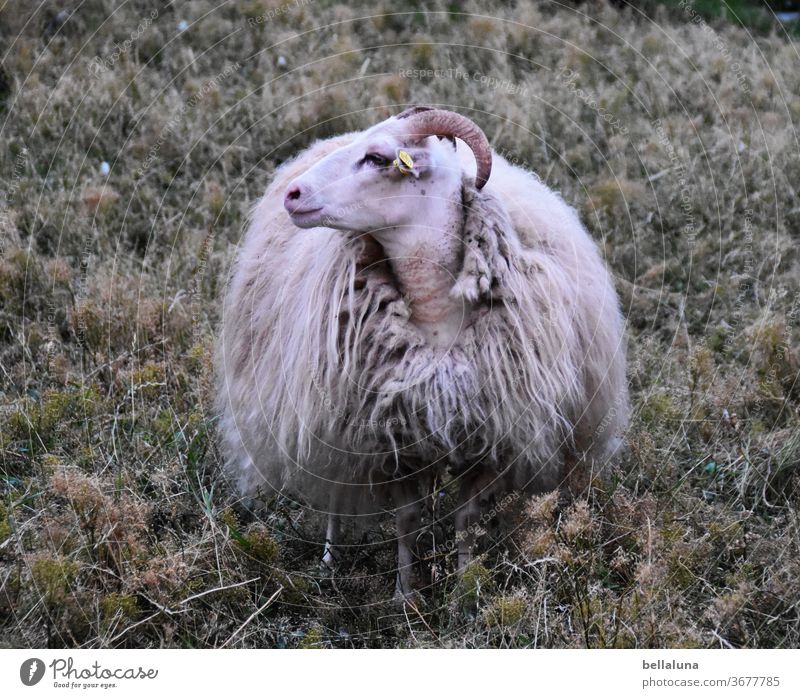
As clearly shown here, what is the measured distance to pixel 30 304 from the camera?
23.9ft

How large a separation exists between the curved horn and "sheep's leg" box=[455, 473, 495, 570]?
136 centimetres

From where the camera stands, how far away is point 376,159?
4531 mm

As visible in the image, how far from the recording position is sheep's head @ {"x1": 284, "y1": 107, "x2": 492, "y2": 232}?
14.6ft

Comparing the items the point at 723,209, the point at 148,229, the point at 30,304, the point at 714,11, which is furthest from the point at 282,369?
the point at 714,11

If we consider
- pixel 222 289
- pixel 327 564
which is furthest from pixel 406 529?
pixel 222 289

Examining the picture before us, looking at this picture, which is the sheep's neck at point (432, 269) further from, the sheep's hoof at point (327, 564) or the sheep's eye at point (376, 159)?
the sheep's hoof at point (327, 564)

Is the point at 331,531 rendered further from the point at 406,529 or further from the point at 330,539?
the point at 406,529

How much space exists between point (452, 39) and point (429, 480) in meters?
6.75

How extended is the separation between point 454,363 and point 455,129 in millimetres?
1004

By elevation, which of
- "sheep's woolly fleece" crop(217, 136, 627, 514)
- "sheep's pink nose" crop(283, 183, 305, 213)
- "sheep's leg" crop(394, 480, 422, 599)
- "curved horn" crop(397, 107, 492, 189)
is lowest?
"sheep's leg" crop(394, 480, 422, 599)

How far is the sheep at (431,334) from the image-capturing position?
14.9 feet
